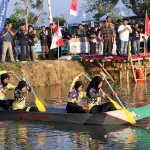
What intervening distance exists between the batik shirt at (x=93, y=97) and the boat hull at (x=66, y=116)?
42 cm

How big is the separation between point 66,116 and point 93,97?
0.86 metres

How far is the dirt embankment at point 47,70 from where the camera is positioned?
22333 mm

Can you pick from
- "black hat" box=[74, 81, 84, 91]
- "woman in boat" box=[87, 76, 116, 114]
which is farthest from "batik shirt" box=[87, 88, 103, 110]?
"black hat" box=[74, 81, 84, 91]

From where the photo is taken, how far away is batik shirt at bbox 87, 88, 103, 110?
13.9 m

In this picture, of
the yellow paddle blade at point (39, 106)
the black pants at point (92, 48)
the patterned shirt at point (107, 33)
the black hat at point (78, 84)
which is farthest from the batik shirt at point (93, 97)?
the black pants at point (92, 48)

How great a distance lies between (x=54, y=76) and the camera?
926 inches

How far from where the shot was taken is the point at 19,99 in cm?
1473

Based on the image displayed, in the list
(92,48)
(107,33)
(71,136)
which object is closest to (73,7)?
(92,48)

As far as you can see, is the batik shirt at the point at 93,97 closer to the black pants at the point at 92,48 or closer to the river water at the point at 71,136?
the river water at the point at 71,136

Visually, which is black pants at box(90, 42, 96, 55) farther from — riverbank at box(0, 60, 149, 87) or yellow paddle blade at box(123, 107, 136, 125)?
yellow paddle blade at box(123, 107, 136, 125)

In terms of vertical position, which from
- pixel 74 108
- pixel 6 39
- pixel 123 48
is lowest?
pixel 74 108

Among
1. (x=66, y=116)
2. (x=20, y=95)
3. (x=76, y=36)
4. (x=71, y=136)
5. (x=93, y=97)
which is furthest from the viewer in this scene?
(x=76, y=36)

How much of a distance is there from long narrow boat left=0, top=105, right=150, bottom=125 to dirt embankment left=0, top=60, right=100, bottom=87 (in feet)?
23.6

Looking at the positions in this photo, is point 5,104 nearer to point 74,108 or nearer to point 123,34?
point 74,108
